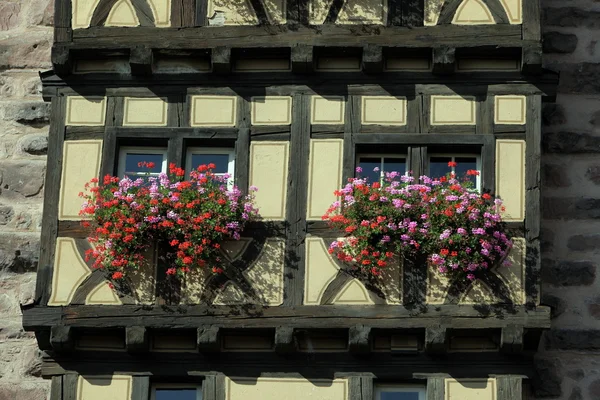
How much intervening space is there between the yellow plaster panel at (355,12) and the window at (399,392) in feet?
10.2

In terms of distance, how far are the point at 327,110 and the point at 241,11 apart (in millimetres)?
1163

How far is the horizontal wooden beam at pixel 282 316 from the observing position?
14398 mm

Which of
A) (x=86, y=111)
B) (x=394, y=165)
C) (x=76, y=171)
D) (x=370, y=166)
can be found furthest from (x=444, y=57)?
(x=76, y=171)

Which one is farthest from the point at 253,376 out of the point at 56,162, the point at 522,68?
the point at 522,68

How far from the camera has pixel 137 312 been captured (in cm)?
1462

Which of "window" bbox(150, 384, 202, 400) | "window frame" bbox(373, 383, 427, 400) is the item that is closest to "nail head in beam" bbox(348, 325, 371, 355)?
"window frame" bbox(373, 383, 427, 400)

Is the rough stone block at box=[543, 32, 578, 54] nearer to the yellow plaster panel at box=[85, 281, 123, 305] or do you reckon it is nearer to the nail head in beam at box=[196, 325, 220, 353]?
the nail head in beam at box=[196, 325, 220, 353]

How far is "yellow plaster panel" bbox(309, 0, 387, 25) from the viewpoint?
1541cm

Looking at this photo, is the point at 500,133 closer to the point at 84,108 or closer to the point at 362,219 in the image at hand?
the point at 362,219

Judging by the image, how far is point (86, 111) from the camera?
50.5 ft

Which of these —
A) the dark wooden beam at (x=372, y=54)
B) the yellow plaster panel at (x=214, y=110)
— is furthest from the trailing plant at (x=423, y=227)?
the yellow plaster panel at (x=214, y=110)

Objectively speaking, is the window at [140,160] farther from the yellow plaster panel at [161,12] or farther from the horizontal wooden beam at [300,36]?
the yellow plaster panel at [161,12]

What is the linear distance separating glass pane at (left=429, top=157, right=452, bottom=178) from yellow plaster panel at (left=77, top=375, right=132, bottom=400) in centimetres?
305

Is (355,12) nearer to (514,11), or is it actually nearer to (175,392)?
(514,11)
